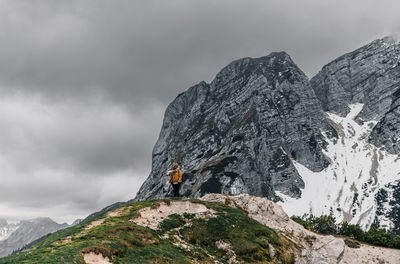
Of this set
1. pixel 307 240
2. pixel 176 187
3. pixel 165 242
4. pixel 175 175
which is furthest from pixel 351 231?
pixel 165 242

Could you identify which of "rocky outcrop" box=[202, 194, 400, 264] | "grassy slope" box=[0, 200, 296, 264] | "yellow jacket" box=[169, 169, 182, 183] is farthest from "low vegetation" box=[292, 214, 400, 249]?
"yellow jacket" box=[169, 169, 182, 183]

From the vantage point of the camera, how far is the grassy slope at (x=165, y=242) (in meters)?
26.4

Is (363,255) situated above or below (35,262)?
below

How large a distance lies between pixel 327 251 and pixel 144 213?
28241mm

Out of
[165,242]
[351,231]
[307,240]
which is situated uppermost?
[165,242]

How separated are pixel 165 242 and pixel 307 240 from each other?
1143 inches

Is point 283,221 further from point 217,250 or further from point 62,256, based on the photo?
point 62,256

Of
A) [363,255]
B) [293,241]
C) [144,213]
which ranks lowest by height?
[363,255]

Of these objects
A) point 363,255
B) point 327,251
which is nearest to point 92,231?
point 327,251

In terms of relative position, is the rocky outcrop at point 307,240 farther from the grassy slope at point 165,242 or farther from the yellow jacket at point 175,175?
the yellow jacket at point 175,175

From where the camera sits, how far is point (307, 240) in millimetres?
52656

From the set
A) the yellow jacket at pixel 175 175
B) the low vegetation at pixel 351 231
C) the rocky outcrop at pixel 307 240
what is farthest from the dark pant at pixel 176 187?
the low vegetation at pixel 351 231

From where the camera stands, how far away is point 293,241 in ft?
161

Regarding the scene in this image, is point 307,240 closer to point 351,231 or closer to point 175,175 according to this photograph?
point 175,175
